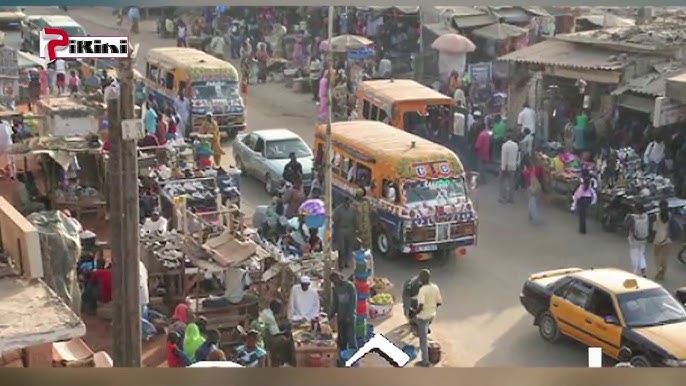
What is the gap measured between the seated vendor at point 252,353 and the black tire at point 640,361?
3.51 metres

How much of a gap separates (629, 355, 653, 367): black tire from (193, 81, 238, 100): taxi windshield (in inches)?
418

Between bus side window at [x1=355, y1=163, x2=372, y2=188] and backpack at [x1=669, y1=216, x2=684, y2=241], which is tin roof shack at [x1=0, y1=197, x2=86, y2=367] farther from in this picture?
backpack at [x1=669, y1=216, x2=684, y2=241]

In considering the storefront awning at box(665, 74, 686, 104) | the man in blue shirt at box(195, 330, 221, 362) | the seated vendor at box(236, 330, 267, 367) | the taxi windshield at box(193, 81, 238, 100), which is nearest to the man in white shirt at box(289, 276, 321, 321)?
the seated vendor at box(236, 330, 267, 367)

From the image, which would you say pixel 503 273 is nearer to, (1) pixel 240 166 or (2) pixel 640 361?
(2) pixel 640 361

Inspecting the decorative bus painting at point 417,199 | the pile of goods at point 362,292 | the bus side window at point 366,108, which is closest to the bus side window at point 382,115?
the bus side window at point 366,108

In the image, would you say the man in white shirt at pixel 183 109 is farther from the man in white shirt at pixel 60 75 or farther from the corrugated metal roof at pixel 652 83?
the corrugated metal roof at pixel 652 83

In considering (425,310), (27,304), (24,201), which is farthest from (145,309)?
(27,304)

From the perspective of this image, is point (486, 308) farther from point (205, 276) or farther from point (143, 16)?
point (143, 16)

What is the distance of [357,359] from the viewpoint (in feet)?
35.1

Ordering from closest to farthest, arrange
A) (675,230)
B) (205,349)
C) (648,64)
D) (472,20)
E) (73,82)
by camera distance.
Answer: (205,349), (675,230), (648,64), (73,82), (472,20)

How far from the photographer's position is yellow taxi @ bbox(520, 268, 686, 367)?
10.5 metres

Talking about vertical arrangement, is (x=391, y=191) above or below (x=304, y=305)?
above

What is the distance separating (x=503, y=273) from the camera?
13844 mm

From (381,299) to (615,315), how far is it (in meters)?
2.78
